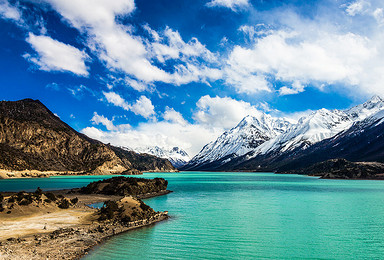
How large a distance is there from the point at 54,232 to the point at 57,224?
5.72 m

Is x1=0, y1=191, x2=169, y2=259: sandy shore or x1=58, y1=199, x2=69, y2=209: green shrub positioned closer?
x1=0, y1=191, x2=169, y2=259: sandy shore

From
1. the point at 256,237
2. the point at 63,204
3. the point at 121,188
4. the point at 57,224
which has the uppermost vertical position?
the point at 63,204

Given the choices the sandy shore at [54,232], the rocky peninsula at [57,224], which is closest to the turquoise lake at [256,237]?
the sandy shore at [54,232]

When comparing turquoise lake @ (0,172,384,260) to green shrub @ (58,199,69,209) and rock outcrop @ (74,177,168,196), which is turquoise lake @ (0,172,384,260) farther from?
rock outcrop @ (74,177,168,196)

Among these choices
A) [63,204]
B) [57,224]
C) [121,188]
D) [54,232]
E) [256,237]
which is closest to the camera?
[54,232]

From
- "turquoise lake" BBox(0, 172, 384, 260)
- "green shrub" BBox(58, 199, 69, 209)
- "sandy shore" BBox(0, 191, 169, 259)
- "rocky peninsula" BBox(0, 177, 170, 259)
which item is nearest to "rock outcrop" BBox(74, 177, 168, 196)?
"rocky peninsula" BBox(0, 177, 170, 259)

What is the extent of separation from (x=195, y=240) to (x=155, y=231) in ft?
24.5

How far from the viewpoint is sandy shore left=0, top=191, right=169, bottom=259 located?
26609 millimetres

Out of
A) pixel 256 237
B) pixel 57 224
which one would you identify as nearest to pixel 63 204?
pixel 57 224

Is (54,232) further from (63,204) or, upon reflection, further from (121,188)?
(121,188)

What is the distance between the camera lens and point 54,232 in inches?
1328

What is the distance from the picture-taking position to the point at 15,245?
91.4 ft

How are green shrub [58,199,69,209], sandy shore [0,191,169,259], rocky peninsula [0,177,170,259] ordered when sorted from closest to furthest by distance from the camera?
sandy shore [0,191,169,259]
rocky peninsula [0,177,170,259]
green shrub [58,199,69,209]

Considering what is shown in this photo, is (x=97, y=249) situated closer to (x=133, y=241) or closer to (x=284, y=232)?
(x=133, y=241)
